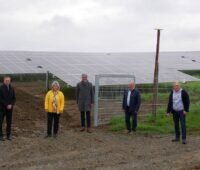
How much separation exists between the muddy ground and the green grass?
44 centimetres

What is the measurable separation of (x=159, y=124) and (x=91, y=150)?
4.39 m

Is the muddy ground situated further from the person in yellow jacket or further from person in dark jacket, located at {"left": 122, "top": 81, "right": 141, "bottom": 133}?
person in dark jacket, located at {"left": 122, "top": 81, "right": 141, "bottom": 133}

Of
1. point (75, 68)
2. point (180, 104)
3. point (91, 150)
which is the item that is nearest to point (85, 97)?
point (180, 104)

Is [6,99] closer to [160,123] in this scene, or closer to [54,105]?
[54,105]

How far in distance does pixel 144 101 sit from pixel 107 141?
23.9 ft

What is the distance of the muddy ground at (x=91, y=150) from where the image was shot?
8406 mm

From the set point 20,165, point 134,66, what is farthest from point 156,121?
point 134,66

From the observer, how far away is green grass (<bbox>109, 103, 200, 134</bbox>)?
521 inches

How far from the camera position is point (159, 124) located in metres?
14.0

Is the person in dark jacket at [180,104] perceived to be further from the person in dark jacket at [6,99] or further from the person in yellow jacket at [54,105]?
the person in dark jacket at [6,99]

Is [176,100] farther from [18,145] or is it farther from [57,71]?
[57,71]

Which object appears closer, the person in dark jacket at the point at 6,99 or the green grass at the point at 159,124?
the person in dark jacket at the point at 6,99

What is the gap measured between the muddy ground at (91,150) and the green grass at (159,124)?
1.44 feet

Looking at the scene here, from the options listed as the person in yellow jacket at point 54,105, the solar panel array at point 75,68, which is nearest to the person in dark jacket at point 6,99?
the person in yellow jacket at point 54,105
